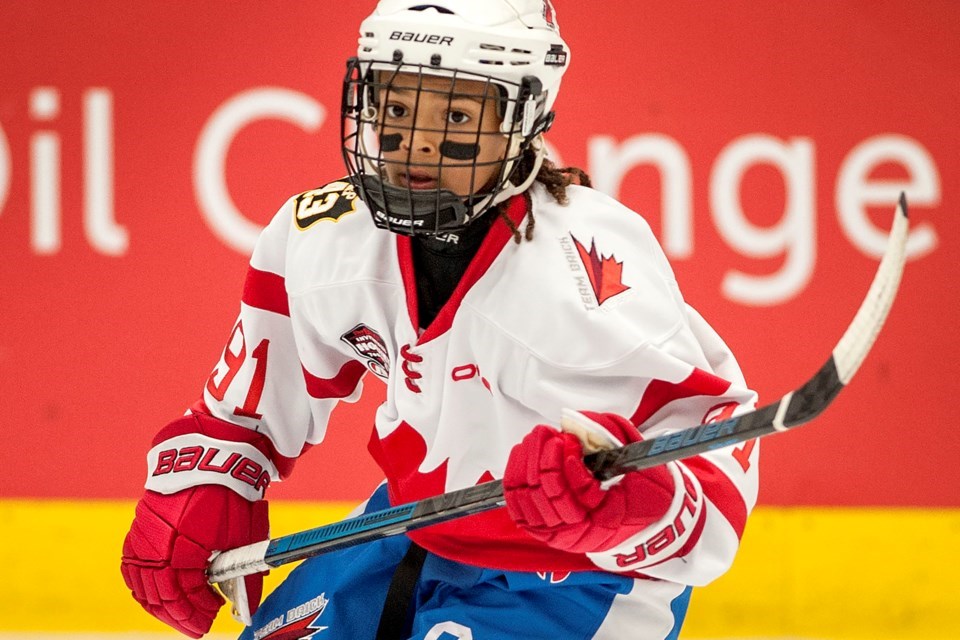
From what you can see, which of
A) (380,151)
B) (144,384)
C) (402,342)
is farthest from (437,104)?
(144,384)

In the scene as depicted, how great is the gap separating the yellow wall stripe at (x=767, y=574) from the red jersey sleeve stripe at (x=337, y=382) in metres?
1.23

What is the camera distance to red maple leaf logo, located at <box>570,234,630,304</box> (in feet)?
5.67

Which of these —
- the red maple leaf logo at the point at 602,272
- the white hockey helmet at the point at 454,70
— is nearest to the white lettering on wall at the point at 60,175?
the white hockey helmet at the point at 454,70

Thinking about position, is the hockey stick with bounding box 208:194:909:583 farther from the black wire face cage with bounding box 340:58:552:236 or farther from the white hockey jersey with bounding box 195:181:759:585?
the black wire face cage with bounding box 340:58:552:236

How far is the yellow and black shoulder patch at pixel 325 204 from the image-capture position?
1967 millimetres

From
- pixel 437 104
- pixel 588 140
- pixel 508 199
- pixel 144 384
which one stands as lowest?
pixel 144 384

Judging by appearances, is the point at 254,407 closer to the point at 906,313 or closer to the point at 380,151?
the point at 380,151

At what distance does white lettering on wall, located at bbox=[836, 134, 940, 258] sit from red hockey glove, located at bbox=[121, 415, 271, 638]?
Result: 5.61ft

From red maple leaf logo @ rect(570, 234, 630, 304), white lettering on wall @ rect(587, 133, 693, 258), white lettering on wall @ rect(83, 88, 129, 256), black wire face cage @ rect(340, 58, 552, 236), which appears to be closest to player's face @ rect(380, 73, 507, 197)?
black wire face cage @ rect(340, 58, 552, 236)

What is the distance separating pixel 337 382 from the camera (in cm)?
208

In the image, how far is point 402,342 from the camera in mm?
1862

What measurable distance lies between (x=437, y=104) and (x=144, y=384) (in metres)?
1.76

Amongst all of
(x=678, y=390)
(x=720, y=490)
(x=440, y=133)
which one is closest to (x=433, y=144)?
(x=440, y=133)

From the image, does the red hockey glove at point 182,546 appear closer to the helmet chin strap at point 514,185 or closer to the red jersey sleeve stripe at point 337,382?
the red jersey sleeve stripe at point 337,382
